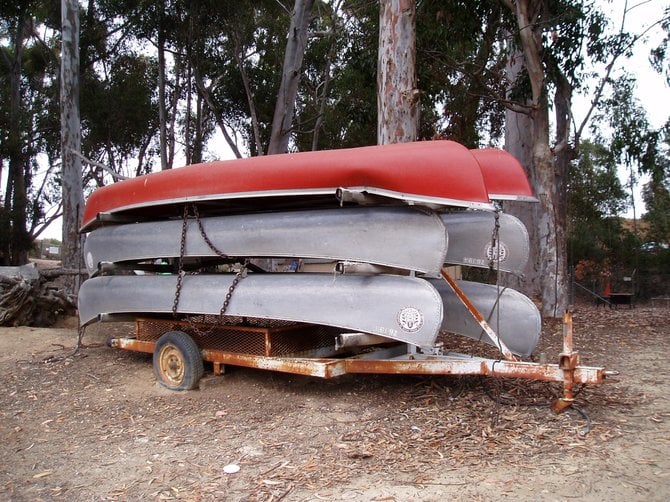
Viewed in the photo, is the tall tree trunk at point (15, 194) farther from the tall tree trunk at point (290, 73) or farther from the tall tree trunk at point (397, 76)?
the tall tree trunk at point (397, 76)

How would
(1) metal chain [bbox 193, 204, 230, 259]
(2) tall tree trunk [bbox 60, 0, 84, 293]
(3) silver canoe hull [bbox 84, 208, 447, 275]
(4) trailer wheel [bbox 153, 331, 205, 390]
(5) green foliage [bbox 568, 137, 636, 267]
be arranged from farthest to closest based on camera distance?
(5) green foliage [bbox 568, 137, 636, 267] < (2) tall tree trunk [bbox 60, 0, 84, 293] < (4) trailer wheel [bbox 153, 331, 205, 390] < (1) metal chain [bbox 193, 204, 230, 259] < (3) silver canoe hull [bbox 84, 208, 447, 275]

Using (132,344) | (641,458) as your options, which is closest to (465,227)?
(641,458)

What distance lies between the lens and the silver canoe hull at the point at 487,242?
5.35 meters

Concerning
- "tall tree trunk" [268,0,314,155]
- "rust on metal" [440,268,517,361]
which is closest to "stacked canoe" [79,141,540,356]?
"rust on metal" [440,268,517,361]

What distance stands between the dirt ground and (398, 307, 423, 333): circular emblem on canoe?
74cm

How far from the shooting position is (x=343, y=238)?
480 centimetres

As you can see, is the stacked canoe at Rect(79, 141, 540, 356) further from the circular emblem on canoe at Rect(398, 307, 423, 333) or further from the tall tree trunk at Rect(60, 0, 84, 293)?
the tall tree trunk at Rect(60, 0, 84, 293)

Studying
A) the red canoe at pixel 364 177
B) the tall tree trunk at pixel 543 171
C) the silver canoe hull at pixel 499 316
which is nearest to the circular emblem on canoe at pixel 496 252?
the silver canoe hull at pixel 499 316

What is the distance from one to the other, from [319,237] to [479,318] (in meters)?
1.48

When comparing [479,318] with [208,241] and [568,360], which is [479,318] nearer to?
[568,360]

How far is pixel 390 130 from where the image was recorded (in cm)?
793

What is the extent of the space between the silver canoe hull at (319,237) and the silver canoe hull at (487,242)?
0.99 m

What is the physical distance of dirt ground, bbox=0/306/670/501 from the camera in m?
3.57

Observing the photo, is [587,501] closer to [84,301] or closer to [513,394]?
[513,394]
